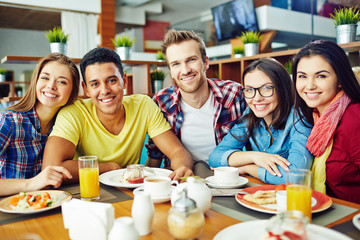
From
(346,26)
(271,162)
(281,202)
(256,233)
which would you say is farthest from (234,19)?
(256,233)

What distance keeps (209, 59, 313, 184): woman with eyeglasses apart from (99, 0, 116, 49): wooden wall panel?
6548mm

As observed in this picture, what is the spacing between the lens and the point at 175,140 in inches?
77.8

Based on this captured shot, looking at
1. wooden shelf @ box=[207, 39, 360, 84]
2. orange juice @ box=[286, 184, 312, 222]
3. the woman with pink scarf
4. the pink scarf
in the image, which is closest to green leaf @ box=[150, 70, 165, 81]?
wooden shelf @ box=[207, 39, 360, 84]

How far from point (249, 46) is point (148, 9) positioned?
628cm

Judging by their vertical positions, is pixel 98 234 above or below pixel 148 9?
below

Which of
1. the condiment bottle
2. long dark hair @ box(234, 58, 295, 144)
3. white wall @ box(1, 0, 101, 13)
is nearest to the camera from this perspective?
the condiment bottle

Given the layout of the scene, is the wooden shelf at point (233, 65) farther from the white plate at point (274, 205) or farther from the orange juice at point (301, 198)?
the orange juice at point (301, 198)

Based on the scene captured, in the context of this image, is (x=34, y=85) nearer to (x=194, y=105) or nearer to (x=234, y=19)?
(x=194, y=105)

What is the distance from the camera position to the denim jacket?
1472 mm

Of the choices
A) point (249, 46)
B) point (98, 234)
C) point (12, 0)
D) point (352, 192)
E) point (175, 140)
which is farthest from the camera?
point (12, 0)

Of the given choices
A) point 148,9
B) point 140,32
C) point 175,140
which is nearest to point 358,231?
point 175,140

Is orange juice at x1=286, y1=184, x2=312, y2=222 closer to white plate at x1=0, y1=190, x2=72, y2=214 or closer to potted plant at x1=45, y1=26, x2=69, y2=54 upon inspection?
A: white plate at x1=0, y1=190, x2=72, y2=214

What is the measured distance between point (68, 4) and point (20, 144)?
21.0 feet

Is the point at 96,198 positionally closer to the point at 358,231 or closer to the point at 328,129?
the point at 358,231
